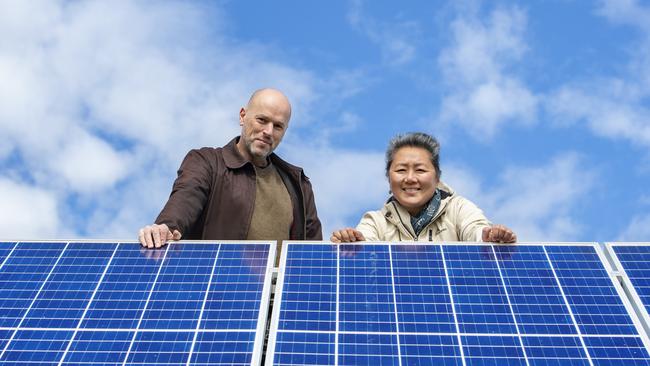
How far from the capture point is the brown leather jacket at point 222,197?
7402 mm

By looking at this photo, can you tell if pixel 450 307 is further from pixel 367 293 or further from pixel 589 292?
pixel 589 292

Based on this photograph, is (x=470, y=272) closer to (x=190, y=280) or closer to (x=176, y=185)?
(x=190, y=280)

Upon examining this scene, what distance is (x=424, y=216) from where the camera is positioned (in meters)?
7.04

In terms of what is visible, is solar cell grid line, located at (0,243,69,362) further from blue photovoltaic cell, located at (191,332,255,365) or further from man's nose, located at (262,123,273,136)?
man's nose, located at (262,123,273,136)

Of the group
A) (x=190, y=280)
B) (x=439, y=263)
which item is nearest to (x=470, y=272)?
(x=439, y=263)


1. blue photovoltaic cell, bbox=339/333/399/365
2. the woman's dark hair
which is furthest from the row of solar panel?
the woman's dark hair

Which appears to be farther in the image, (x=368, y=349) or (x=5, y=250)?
(x=5, y=250)

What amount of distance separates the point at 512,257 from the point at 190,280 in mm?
2961

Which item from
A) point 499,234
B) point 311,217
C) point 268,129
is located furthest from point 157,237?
point 499,234

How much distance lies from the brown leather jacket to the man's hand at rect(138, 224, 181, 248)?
536 mm

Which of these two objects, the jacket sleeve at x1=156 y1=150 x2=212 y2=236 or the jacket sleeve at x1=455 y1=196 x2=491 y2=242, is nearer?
the jacket sleeve at x1=455 y1=196 x2=491 y2=242

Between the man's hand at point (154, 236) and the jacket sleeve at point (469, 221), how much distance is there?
3007 mm

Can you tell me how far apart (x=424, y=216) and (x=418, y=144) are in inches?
31.9

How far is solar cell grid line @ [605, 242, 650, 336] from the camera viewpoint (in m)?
5.53
